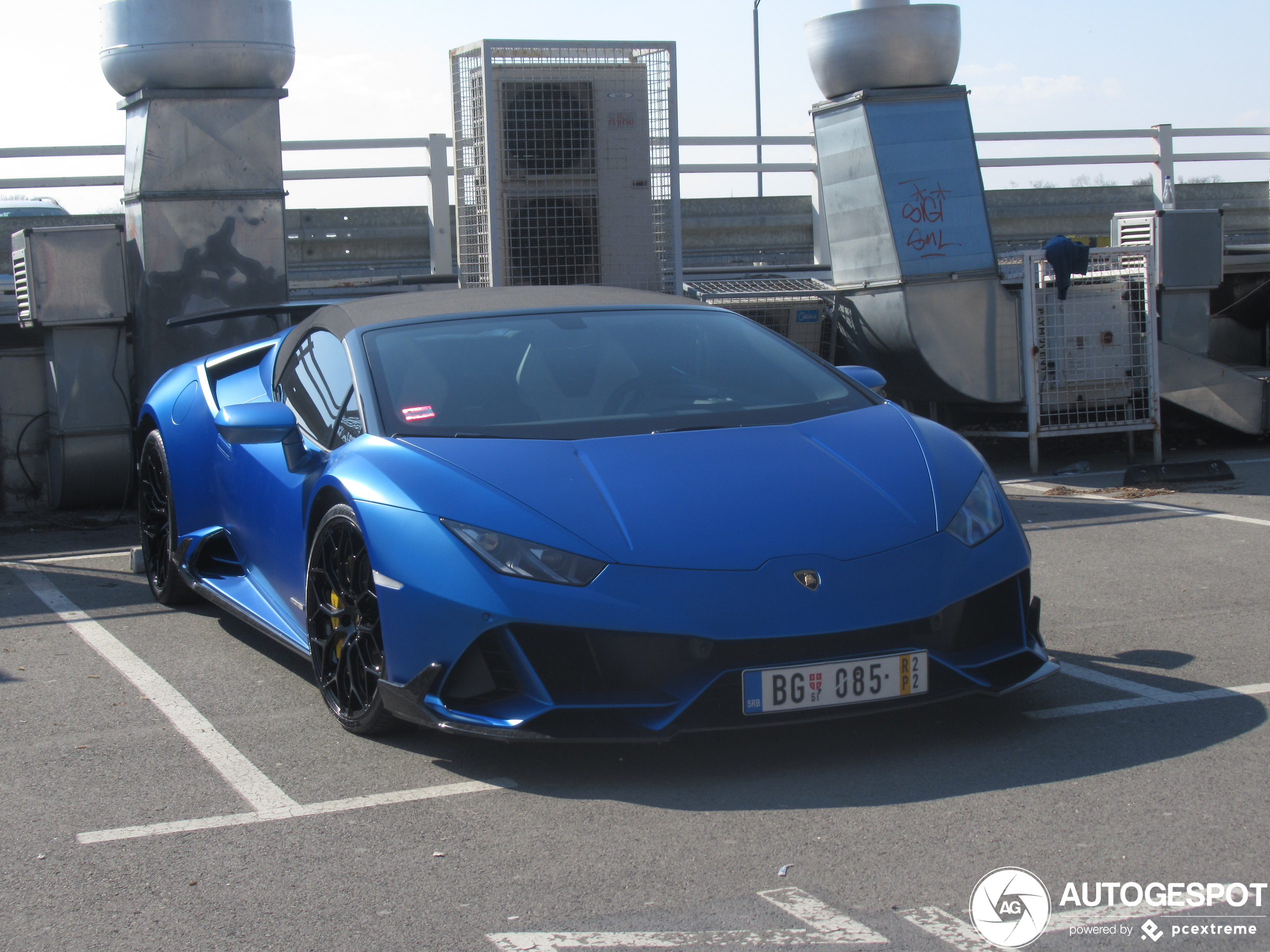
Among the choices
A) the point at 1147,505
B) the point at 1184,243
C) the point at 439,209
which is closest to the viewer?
the point at 1147,505

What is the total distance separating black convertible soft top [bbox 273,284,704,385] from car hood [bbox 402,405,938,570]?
86 cm

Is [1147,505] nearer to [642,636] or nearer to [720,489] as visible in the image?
[720,489]

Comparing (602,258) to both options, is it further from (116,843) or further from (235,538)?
(116,843)

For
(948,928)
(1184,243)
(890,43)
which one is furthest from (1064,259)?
(948,928)

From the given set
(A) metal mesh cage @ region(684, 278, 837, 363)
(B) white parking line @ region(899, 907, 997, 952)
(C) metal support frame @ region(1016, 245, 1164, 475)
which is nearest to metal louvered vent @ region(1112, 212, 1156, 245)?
(C) metal support frame @ region(1016, 245, 1164, 475)

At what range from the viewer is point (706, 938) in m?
2.56

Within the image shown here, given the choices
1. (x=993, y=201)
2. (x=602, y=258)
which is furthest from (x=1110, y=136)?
(x=602, y=258)

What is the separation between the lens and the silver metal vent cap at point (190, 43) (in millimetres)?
8219

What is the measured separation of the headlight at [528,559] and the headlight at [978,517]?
1.00m

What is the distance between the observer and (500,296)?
193 inches

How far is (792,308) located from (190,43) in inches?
182

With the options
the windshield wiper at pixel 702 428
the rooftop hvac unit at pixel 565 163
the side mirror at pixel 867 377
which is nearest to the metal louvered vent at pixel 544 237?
the rooftop hvac unit at pixel 565 163

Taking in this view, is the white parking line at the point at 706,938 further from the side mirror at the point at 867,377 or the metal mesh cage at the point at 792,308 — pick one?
the metal mesh cage at the point at 792,308

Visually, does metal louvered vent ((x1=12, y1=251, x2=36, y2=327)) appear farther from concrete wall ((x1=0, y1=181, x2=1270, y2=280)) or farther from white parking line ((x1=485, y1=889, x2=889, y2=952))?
white parking line ((x1=485, y1=889, x2=889, y2=952))
